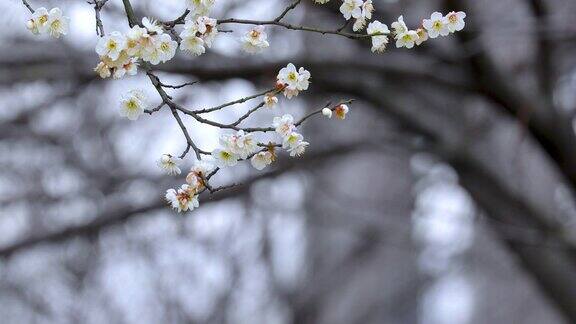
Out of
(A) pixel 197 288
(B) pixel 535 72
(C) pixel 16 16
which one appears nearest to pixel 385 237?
(A) pixel 197 288

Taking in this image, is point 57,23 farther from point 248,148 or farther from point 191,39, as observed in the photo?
point 248,148

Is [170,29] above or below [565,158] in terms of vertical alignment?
below

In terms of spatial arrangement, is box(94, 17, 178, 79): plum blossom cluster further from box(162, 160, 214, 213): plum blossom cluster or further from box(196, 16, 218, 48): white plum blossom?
box(162, 160, 214, 213): plum blossom cluster

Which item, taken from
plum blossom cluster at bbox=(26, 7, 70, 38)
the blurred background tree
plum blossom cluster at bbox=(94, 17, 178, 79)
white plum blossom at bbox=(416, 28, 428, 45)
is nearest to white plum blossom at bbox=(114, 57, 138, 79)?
plum blossom cluster at bbox=(94, 17, 178, 79)

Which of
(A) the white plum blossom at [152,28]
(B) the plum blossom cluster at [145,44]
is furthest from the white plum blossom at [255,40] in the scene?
(A) the white plum blossom at [152,28]

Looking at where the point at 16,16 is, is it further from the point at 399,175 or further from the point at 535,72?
the point at 399,175

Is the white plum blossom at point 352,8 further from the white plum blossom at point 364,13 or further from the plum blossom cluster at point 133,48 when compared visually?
the plum blossom cluster at point 133,48
